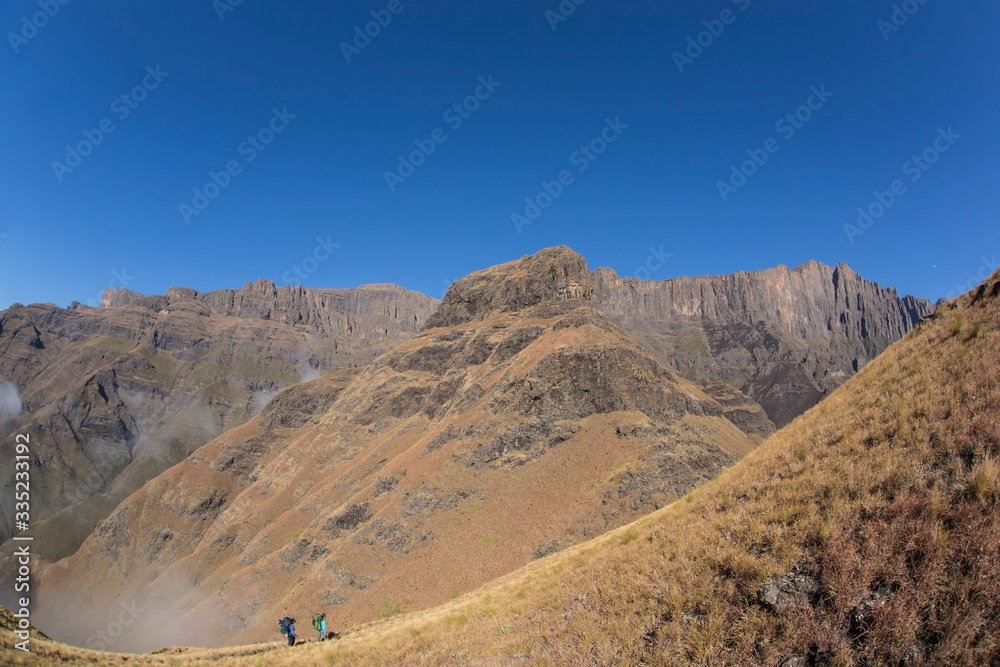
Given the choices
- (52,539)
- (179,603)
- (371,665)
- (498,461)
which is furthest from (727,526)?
(52,539)

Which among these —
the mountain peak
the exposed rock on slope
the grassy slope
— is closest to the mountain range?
the exposed rock on slope

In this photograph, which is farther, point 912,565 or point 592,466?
point 592,466

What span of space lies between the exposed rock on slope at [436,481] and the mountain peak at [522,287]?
45cm

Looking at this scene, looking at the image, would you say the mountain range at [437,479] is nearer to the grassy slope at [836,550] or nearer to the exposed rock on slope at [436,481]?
the exposed rock on slope at [436,481]

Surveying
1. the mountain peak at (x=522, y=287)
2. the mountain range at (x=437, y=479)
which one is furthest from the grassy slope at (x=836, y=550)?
the mountain peak at (x=522, y=287)

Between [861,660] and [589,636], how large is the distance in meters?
6.39

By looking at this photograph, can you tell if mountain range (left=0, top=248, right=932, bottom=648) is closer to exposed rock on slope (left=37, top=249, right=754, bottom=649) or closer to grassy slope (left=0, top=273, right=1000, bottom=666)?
exposed rock on slope (left=37, top=249, right=754, bottom=649)

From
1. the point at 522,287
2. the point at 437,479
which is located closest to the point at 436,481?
the point at 437,479

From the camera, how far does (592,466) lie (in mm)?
57969

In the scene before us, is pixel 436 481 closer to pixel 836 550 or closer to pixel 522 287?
pixel 522 287

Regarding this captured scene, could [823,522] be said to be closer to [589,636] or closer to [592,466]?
[589,636]

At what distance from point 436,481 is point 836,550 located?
59.0 m

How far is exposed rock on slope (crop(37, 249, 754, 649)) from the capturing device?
53.5 m

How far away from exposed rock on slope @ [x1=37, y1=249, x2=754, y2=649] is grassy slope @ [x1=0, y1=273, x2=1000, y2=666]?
1402 inches
